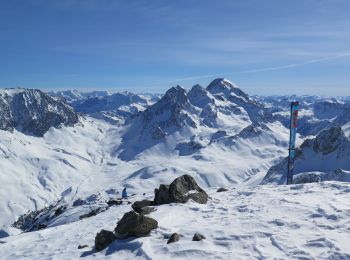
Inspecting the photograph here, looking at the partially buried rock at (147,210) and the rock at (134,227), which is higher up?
the rock at (134,227)

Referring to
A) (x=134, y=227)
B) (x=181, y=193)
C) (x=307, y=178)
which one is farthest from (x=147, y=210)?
(x=307, y=178)

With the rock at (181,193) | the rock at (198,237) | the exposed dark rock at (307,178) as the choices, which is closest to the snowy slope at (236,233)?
the rock at (198,237)

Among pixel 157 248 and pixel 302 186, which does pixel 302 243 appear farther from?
pixel 302 186

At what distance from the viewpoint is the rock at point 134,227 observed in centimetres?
2048

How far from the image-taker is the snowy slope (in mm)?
17562

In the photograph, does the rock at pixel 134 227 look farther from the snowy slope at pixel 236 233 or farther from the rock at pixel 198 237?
the rock at pixel 198 237

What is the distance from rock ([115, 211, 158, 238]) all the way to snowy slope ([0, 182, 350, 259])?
1.53ft

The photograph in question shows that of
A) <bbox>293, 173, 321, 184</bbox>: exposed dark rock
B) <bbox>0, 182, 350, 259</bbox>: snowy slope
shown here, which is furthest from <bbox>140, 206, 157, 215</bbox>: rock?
Answer: <bbox>293, 173, 321, 184</bbox>: exposed dark rock

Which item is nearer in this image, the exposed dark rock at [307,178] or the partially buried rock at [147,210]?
the partially buried rock at [147,210]

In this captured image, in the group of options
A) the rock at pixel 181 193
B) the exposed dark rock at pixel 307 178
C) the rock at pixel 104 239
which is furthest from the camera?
the exposed dark rock at pixel 307 178

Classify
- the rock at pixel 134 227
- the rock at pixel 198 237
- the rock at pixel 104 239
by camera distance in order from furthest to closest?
the rock at pixel 134 227
the rock at pixel 104 239
the rock at pixel 198 237

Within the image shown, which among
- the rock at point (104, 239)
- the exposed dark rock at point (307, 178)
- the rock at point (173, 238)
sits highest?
the rock at point (173, 238)

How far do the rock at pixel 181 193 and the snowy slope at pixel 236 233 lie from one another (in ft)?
3.47

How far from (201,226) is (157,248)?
11.1 feet
